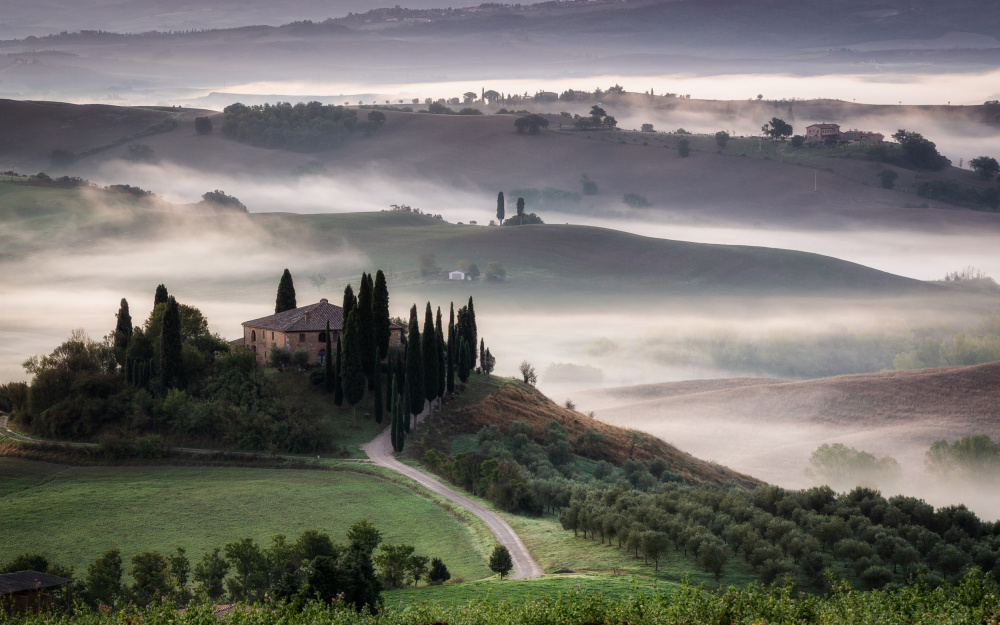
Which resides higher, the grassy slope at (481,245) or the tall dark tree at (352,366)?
the grassy slope at (481,245)

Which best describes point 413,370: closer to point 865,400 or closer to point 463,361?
point 463,361

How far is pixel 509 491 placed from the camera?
57.4 metres

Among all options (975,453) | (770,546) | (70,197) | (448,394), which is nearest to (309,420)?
(448,394)

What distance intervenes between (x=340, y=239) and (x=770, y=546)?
15111 cm

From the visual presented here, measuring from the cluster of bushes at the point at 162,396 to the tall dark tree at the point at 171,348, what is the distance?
0.07 meters

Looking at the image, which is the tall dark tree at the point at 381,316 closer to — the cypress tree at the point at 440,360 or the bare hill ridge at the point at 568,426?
the cypress tree at the point at 440,360

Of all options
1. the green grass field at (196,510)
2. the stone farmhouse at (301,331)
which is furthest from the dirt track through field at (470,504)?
the stone farmhouse at (301,331)

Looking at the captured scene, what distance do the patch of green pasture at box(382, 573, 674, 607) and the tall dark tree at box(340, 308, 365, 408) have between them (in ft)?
103

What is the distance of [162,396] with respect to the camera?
68.7 meters

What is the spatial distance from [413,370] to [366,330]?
15.0ft

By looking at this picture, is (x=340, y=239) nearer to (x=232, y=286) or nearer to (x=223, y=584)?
(x=232, y=286)

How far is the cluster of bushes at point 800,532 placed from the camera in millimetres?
42469

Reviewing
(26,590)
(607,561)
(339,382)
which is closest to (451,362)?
(339,382)

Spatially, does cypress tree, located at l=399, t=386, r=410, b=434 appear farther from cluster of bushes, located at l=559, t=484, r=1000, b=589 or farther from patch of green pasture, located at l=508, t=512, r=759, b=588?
patch of green pasture, located at l=508, t=512, r=759, b=588
